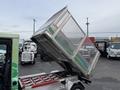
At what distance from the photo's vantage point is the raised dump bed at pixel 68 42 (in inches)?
256

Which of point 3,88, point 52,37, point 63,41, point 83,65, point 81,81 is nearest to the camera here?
point 3,88

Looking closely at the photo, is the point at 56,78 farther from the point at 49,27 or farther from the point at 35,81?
the point at 49,27

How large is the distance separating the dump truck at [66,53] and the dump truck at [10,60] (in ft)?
2.29

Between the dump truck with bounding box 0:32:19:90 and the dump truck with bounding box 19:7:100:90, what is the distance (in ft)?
2.29

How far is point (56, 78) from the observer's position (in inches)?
287

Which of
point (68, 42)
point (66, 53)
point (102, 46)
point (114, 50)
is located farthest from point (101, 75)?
point (102, 46)

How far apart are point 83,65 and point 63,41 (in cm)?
93

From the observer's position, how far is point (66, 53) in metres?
6.59

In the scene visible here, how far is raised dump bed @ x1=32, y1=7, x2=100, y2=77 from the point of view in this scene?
6.50 m

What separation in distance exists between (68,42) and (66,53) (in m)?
0.45

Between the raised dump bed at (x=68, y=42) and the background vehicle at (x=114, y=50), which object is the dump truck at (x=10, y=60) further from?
the background vehicle at (x=114, y=50)

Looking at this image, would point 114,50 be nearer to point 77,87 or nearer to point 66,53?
point 77,87

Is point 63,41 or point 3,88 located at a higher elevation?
point 63,41

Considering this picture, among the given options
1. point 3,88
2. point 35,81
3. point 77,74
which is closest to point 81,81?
point 77,74
